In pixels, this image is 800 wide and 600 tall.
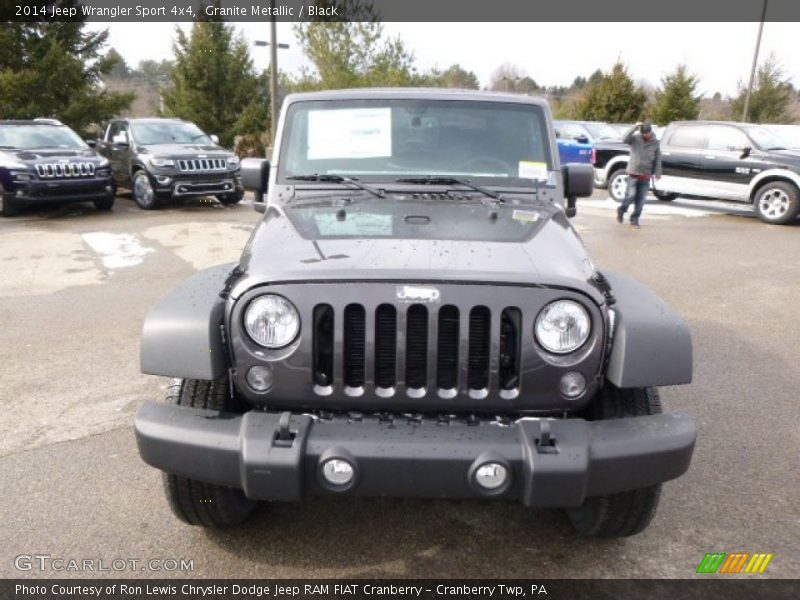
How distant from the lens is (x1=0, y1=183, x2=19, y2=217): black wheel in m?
11.2

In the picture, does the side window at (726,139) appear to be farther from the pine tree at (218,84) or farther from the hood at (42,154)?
the pine tree at (218,84)

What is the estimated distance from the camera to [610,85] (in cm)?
3112

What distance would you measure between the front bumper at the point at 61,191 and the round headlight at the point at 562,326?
11.1m

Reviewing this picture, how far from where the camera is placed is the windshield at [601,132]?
18359mm

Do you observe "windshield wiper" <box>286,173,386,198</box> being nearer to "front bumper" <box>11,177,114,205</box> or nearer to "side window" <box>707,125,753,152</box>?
"front bumper" <box>11,177,114,205</box>

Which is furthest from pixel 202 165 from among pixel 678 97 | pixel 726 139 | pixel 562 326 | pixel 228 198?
pixel 678 97

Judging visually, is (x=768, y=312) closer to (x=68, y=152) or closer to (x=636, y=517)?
(x=636, y=517)

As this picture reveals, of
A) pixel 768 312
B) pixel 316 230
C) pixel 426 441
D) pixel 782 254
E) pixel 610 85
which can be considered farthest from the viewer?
pixel 610 85

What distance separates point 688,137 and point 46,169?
11.9m

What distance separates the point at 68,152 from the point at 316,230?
10654mm

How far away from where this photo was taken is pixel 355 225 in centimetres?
287

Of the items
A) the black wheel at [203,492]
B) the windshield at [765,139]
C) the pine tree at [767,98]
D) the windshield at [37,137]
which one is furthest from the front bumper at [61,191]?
the pine tree at [767,98]

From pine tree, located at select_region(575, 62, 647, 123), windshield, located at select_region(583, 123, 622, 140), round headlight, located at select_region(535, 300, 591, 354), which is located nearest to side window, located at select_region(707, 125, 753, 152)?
windshield, located at select_region(583, 123, 622, 140)

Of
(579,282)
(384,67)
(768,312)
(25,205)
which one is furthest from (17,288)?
(384,67)
